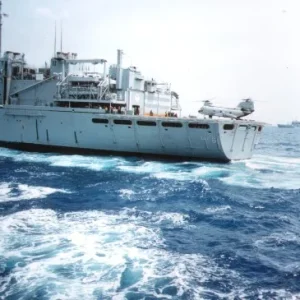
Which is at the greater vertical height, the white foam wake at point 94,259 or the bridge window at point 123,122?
the bridge window at point 123,122

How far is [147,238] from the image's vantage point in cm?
1116

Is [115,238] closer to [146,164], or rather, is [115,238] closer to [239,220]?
[239,220]

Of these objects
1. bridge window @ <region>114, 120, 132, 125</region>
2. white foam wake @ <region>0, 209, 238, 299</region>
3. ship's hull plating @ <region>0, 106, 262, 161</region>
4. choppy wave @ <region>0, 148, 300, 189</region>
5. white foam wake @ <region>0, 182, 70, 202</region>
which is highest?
bridge window @ <region>114, 120, 132, 125</region>

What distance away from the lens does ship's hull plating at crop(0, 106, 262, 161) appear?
28.0 m

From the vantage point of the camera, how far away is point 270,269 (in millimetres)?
9102

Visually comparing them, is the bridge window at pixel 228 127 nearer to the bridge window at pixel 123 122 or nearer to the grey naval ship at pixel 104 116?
the grey naval ship at pixel 104 116

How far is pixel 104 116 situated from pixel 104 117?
0.10 meters

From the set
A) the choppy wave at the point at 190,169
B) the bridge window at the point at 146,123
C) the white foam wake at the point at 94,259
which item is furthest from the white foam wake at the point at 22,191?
the bridge window at the point at 146,123

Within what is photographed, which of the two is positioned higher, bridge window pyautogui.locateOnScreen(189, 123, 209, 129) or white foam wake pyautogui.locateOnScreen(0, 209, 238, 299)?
bridge window pyautogui.locateOnScreen(189, 123, 209, 129)

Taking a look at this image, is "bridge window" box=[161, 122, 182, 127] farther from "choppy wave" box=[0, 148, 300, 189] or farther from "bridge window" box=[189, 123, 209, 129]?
"choppy wave" box=[0, 148, 300, 189]

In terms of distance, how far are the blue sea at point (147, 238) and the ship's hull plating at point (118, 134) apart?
678cm

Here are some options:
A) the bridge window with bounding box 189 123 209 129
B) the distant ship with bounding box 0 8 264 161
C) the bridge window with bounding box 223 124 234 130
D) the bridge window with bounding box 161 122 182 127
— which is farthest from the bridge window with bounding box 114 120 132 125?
the bridge window with bounding box 223 124 234 130

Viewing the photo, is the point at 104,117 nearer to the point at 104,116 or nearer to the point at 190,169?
the point at 104,116

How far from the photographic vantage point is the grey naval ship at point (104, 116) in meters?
28.4
